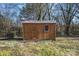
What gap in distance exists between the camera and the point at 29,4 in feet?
10.5

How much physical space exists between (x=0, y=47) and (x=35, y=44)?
0.34 meters

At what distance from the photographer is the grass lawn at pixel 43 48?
3184mm

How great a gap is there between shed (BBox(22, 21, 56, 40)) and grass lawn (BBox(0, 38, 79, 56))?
0.19 feet

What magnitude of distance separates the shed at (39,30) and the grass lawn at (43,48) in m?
0.06

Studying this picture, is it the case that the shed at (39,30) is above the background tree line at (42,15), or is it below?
below

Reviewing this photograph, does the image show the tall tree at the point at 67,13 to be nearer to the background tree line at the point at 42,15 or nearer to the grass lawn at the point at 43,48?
the background tree line at the point at 42,15

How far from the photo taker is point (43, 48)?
10.5 feet

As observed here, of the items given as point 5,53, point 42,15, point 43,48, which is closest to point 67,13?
point 42,15

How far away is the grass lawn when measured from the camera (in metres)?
3.18

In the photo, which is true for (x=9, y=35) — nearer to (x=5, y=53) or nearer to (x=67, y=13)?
(x=5, y=53)

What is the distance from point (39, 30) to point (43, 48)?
179mm

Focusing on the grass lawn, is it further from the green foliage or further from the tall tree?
the tall tree

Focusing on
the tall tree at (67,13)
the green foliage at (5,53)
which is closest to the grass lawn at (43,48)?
the green foliage at (5,53)

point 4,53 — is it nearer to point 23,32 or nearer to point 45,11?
point 23,32
